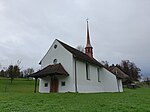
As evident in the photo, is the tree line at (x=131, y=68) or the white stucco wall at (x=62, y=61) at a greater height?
the tree line at (x=131, y=68)

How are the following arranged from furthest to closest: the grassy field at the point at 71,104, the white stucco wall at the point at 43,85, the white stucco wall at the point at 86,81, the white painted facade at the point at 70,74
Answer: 1. the white stucco wall at the point at 43,85
2. the white stucco wall at the point at 86,81
3. the white painted facade at the point at 70,74
4. the grassy field at the point at 71,104

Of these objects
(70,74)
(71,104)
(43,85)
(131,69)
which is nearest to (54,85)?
(43,85)

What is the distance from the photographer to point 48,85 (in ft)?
77.2

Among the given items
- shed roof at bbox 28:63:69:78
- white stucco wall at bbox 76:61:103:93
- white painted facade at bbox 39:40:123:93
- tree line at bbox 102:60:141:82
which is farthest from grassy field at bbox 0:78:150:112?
tree line at bbox 102:60:141:82

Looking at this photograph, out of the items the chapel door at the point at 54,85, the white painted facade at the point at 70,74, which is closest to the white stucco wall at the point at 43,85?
the white painted facade at the point at 70,74

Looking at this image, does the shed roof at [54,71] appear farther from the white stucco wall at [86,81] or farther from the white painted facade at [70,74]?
the white stucco wall at [86,81]

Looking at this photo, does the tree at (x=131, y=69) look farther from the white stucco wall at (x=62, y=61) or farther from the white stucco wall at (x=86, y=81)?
the white stucco wall at (x=62, y=61)

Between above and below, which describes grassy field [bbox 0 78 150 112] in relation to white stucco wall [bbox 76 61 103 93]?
below

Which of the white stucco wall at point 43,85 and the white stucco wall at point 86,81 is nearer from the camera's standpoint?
the white stucco wall at point 86,81

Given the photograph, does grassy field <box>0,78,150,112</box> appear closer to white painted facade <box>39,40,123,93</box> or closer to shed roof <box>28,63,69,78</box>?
shed roof <box>28,63,69,78</box>

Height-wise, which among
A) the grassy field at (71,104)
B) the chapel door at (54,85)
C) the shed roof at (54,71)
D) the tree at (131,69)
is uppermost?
the tree at (131,69)

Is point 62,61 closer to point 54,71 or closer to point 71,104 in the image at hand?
point 54,71

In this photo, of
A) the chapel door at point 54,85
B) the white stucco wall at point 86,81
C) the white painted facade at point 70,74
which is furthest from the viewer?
A: the white stucco wall at point 86,81

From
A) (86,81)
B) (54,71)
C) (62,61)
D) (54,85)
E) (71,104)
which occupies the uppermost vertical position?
(62,61)
